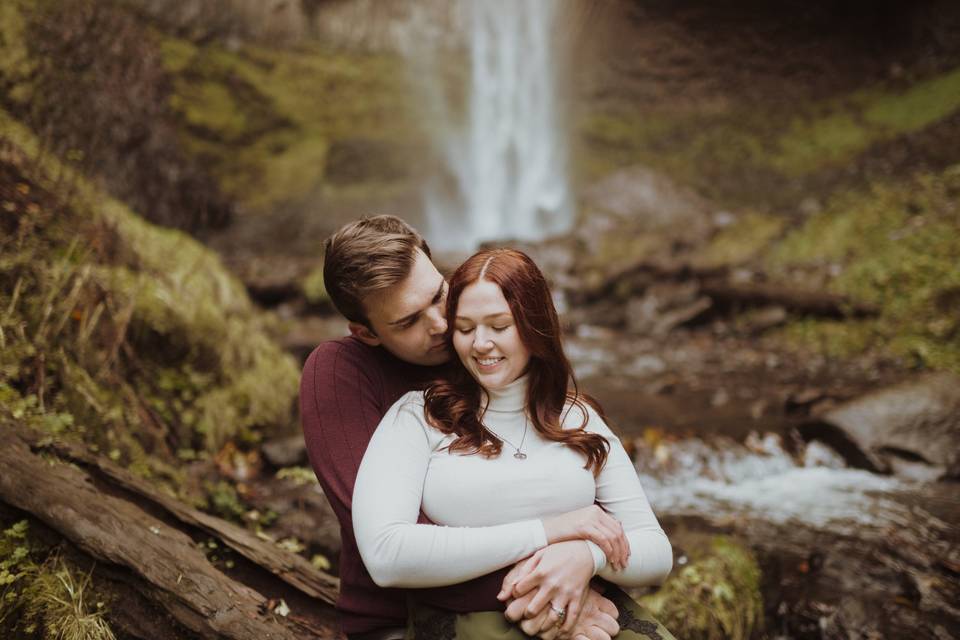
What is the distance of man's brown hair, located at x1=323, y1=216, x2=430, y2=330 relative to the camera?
175cm

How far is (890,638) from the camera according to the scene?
282 cm

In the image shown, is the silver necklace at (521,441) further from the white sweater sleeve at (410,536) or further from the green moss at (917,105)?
the green moss at (917,105)

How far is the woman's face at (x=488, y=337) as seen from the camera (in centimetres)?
174

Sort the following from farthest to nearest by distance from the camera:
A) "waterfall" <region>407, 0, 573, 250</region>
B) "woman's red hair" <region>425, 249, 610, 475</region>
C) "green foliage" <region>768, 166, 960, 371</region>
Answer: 1. "waterfall" <region>407, 0, 573, 250</region>
2. "green foliage" <region>768, 166, 960, 371</region>
3. "woman's red hair" <region>425, 249, 610, 475</region>

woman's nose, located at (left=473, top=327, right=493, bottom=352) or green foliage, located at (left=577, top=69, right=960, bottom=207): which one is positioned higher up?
green foliage, located at (left=577, top=69, right=960, bottom=207)

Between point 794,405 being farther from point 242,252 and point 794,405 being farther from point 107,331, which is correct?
point 242,252

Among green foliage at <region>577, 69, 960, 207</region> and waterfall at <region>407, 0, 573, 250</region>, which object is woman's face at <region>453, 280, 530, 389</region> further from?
waterfall at <region>407, 0, 573, 250</region>

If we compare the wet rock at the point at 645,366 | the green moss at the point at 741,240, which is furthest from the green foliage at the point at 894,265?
the wet rock at the point at 645,366

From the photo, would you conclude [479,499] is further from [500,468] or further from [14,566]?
[14,566]

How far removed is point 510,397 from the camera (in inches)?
72.6

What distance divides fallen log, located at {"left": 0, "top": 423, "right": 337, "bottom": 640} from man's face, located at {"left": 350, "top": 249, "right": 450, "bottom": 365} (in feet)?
3.45

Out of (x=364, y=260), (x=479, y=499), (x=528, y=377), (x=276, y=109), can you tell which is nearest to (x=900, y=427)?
(x=528, y=377)

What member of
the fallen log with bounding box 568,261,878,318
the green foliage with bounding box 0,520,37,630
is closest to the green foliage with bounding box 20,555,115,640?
the green foliage with bounding box 0,520,37,630

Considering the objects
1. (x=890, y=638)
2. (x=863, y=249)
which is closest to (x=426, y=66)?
(x=863, y=249)
